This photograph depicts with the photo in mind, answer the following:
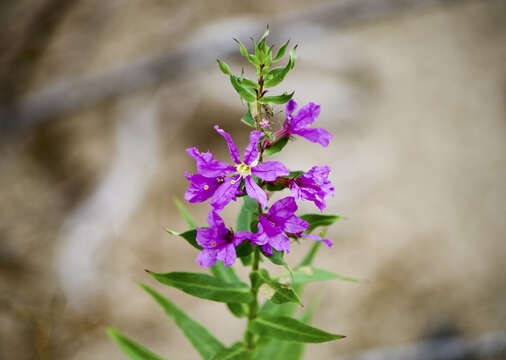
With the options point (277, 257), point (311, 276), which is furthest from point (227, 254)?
point (311, 276)

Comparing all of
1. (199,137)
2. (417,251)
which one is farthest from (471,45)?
(199,137)

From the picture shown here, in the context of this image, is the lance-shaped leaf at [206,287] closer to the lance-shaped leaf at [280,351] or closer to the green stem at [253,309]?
the green stem at [253,309]

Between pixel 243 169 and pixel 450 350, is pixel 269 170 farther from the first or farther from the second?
pixel 450 350

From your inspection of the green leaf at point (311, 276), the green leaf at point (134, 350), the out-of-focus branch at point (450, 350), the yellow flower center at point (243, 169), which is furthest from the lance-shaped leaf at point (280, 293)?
the out-of-focus branch at point (450, 350)

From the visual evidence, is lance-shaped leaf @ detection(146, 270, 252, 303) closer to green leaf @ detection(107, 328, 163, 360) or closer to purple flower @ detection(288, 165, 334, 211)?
purple flower @ detection(288, 165, 334, 211)

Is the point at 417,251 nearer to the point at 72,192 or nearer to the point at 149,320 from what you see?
the point at 149,320
